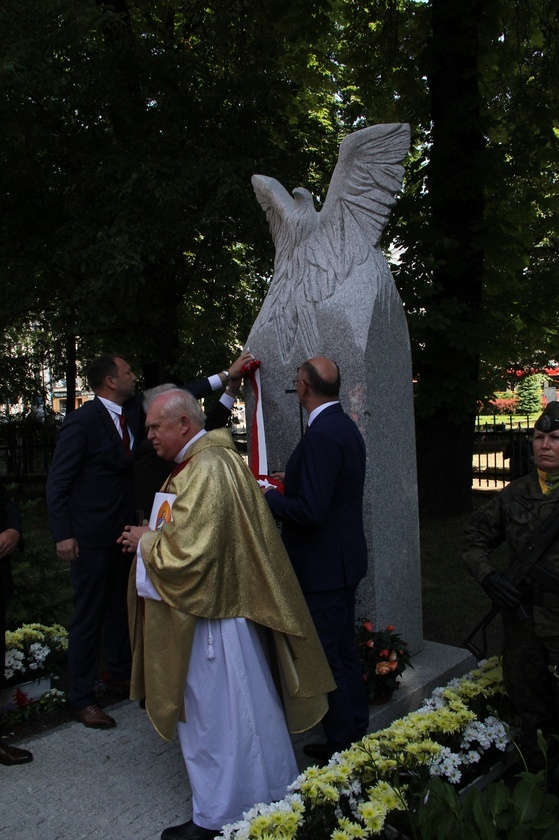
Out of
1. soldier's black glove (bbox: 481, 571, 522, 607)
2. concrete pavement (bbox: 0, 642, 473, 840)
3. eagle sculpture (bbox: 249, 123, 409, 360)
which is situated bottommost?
concrete pavement (bbox: 0, 642, 473, 840)

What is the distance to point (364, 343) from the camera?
4.11 meters

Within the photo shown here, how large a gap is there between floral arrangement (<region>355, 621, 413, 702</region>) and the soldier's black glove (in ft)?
2.84

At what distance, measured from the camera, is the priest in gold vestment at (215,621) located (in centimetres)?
279

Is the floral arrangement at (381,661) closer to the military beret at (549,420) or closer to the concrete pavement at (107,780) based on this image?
the concrete pavement at (107,780)

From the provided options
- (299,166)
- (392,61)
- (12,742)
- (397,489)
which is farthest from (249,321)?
(12,742)

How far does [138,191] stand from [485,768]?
7.42 meters

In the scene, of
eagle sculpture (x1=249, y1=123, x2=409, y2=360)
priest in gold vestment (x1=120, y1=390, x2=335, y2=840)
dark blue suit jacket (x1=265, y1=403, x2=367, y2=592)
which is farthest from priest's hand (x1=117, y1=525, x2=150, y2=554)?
eagle sculpture (x1=249, y1=123, x2=409, y2=360)

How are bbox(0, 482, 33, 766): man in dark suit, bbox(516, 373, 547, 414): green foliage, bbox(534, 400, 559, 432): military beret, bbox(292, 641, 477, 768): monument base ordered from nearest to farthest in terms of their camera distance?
bbox(534, 400, 559, 432): military beret
bbox(0, 482, 33, 766): man in dark suit
bbox(292, 641, 477, 768): monument base
bbox(516, 373, 547, 414): green foliage

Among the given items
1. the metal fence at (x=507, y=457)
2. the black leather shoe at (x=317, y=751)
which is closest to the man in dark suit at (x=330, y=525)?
the black leather shoe at (x=317, y=751)

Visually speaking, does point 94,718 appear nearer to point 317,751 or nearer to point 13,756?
point 13,756

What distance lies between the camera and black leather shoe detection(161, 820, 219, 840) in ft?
9.53

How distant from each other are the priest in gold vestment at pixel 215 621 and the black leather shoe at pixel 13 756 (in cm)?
108

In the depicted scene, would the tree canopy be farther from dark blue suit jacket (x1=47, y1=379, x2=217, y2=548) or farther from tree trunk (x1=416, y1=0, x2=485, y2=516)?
dark blue suit jacket (x1=47, y1=379, x2=217, y2=548)

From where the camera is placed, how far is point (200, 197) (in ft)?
29.5
